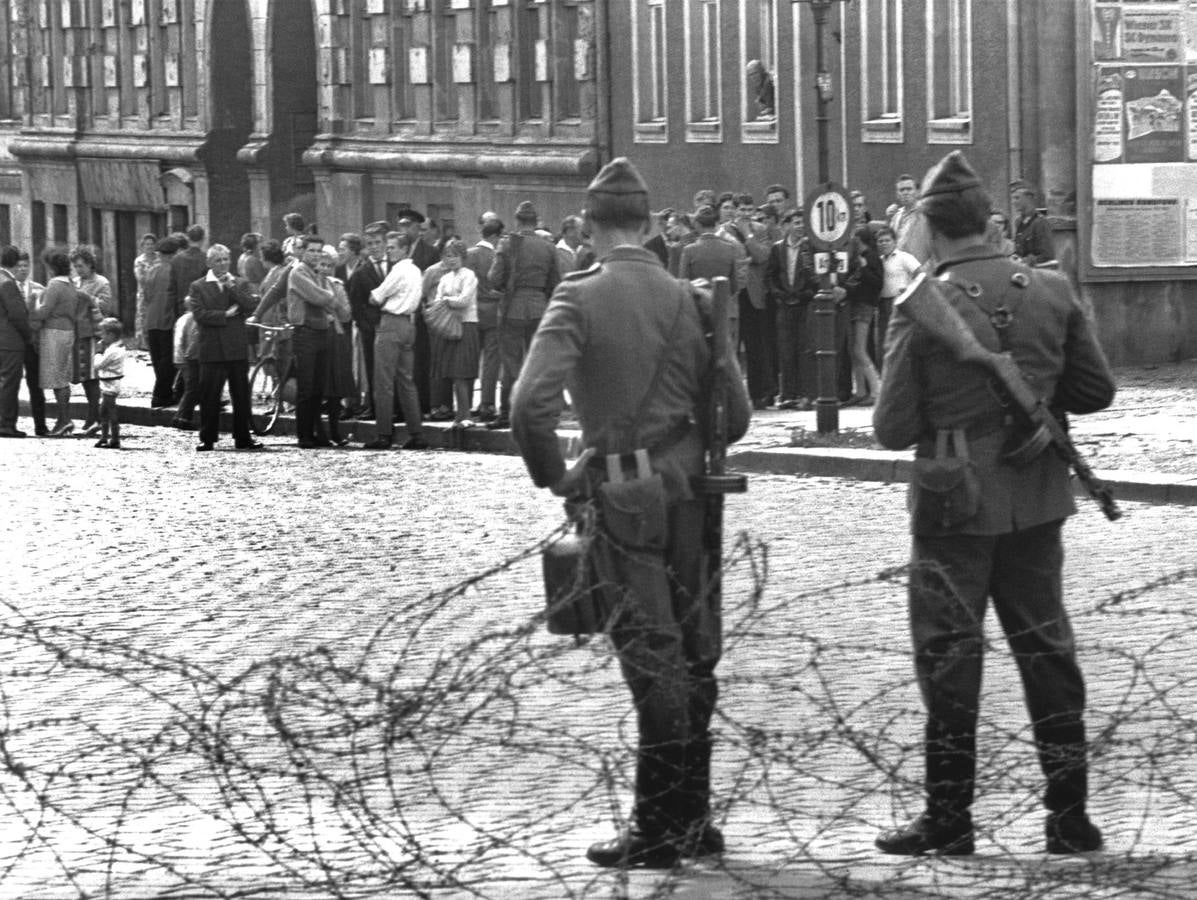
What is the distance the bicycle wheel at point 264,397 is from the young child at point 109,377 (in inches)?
48.2

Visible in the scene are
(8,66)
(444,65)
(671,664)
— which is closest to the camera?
(671,664)

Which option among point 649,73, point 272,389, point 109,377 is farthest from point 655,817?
point 649,73

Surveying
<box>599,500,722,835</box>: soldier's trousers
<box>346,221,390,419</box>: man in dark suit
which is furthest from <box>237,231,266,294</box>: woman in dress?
<box>599,500,722,835</box>: soldier's trousers

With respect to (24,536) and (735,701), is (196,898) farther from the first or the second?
(24,536)

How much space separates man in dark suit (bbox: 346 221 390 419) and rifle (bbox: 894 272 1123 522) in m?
18.6

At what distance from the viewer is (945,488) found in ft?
23.5

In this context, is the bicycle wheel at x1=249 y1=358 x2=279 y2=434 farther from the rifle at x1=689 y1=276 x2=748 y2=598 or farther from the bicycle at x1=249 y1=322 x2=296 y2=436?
the rifle at x1=689 y1=276 x2=748 y2=598

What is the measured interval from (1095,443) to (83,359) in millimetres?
12649

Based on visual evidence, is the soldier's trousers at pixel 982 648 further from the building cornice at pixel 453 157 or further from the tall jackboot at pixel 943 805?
the building cornice at pixel 453 157

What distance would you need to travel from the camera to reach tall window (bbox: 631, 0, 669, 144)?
36938mm

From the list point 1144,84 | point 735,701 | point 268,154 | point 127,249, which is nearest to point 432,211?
point 268,154

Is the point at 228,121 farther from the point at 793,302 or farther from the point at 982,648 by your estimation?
the point at 982,648

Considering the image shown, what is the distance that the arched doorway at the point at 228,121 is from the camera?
48.5 metres

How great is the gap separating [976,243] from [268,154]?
133ft
